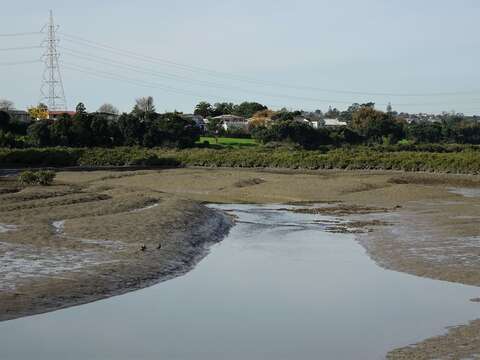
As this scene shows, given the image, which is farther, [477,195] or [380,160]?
[380,160]

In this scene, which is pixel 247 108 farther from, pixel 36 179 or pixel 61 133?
pixel 36 179

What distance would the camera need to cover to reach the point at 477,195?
155 ft

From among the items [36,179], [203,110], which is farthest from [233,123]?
[36,179]

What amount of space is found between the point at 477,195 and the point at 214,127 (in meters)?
85.2

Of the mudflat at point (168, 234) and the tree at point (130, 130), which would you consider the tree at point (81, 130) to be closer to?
the tree at point (130, 130)

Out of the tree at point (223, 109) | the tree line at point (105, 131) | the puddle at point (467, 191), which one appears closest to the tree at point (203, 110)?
the tree at point (223, 109)

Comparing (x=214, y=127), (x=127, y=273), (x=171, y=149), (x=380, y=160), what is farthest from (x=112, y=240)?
(x=214, y=127)

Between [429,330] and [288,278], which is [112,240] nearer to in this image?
[288,278]

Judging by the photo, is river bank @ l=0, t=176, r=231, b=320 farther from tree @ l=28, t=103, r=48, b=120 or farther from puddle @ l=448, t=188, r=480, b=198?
tree @ l=28, t=103, r=48, b=120

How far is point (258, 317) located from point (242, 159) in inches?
2491

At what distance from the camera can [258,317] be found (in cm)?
1545

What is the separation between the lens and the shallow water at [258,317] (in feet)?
42.5

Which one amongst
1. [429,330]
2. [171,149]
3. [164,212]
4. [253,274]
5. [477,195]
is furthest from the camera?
[171,149]

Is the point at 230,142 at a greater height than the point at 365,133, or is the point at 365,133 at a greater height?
the point at 365,133
